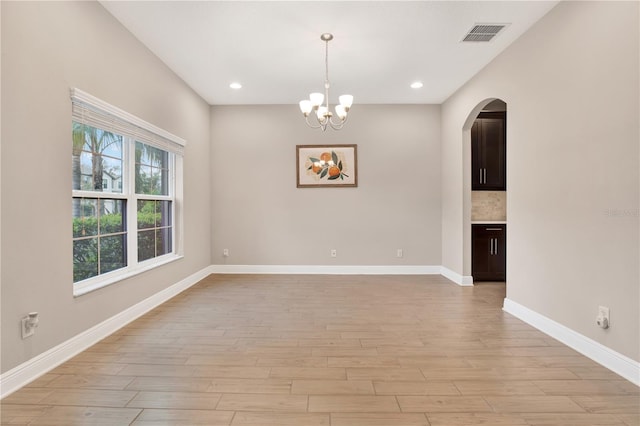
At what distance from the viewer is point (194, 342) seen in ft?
9.02

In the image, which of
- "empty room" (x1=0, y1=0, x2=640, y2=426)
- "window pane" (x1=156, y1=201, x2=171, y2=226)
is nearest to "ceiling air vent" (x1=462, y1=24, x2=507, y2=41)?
"empty room" (x1=0, y1=0, x2=640, y2=426)

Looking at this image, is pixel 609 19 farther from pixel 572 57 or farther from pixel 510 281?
pixel 510 281

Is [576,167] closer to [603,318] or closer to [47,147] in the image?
[603,318]

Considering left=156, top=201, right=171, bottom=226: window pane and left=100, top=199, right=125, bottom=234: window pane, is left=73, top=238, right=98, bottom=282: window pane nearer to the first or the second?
left=100, top=199, right=125, bottom=234: window pane

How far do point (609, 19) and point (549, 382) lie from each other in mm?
2536

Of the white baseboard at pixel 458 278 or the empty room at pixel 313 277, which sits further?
the white baseboard at pixel 458 278

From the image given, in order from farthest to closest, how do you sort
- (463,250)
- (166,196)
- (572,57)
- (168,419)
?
(463,250) → (166,196) → (572,57) → (168,419)

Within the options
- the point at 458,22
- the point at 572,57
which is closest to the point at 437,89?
the point at 458,22

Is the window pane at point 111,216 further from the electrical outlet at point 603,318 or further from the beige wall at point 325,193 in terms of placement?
the electrical outlet at point 603,318

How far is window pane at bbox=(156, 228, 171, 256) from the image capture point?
13.4 feet

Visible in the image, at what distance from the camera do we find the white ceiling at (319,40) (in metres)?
2.84

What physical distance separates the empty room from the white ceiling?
28 millimetres

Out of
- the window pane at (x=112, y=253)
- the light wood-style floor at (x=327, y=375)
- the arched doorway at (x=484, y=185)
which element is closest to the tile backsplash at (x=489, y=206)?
the arched doorway at (x=484, y=185)

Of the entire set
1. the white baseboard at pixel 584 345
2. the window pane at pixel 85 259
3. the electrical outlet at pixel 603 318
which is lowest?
the white baseboard at pixel 584 345
